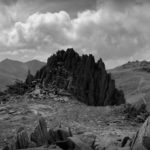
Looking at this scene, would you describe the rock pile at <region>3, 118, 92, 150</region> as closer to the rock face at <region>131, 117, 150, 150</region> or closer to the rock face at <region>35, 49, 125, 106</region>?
the rock face at <region>131, 117, 150, 150</region>

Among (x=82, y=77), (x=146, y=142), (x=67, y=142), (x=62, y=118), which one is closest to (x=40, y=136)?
(x=67, y=142)

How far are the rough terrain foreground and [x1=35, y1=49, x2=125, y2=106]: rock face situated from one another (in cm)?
966

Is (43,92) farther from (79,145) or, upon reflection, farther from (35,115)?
(79,145)

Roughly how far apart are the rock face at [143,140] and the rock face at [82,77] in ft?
94.2

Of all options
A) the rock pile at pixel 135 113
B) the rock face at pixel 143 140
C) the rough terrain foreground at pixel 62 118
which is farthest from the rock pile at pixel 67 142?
the rock pile at pixel 135 113

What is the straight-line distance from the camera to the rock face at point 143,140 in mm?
16009

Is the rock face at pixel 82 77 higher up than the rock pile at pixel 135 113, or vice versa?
the rock face at pixel 82 77

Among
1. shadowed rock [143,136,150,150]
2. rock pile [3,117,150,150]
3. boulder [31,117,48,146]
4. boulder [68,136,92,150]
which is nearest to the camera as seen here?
shadowed rock [143,136,150,150]

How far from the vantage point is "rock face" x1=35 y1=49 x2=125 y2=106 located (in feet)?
159

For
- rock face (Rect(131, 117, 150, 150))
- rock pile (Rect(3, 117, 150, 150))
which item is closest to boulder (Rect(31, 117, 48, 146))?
rock pile (Rect(3, 117, 150, 150))

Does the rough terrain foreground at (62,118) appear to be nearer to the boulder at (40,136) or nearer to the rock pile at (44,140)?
the rock pile at (44,140)

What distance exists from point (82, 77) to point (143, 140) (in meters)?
36.1

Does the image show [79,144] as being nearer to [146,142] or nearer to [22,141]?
[146,142]

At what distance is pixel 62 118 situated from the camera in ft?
98.2
